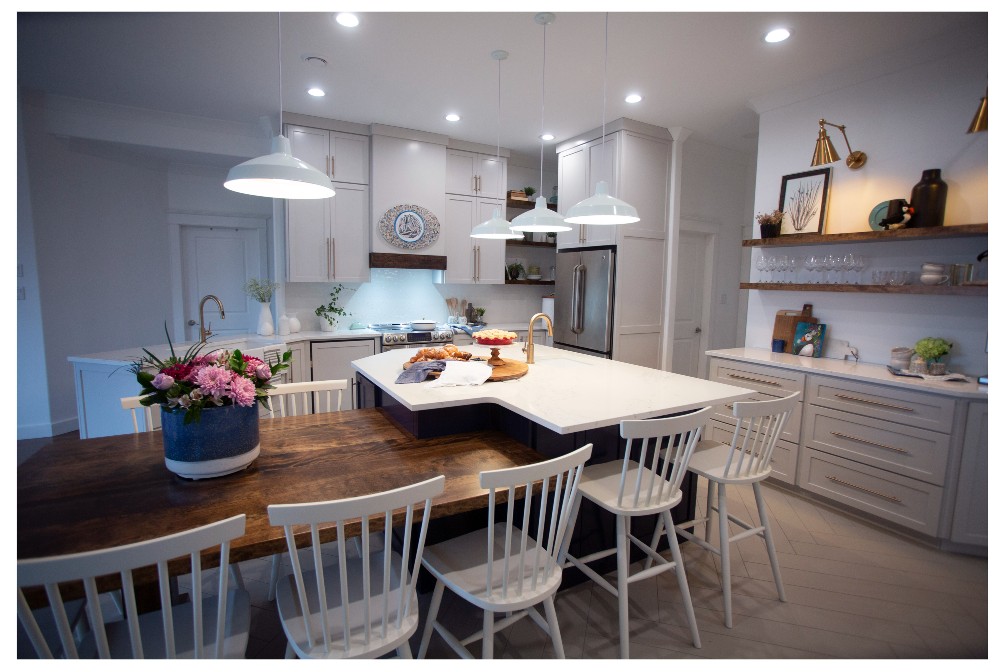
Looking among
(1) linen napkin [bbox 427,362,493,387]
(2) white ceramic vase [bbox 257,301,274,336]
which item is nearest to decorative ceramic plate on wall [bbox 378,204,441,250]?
(2) white ceramic vase [bbox 257,301,274,336]

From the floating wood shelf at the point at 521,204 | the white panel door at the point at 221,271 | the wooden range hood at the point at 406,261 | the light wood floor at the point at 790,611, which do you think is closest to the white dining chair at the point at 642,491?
the light wood floor at the point at 790,611

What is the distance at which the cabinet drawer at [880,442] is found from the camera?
2.37m

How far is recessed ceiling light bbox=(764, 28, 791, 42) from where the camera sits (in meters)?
2.62

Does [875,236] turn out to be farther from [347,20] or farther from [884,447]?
A: [347,20]

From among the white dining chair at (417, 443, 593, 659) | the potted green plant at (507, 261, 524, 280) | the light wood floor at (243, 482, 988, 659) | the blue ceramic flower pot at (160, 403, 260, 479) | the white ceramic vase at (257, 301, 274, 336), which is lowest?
the light wood floor at (243, 482, 988, 659)

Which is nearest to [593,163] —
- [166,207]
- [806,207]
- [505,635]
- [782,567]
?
[806,207]

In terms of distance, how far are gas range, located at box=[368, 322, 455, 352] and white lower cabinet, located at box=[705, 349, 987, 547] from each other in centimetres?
266

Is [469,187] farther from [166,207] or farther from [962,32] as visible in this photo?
[962,32]

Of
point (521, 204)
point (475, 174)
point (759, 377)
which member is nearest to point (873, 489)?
point (759, 377)

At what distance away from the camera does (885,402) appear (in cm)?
253

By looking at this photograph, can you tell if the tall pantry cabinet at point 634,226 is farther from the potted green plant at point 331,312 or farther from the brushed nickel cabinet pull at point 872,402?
the potted green plant at point 331,312

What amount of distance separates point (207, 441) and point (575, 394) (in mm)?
1380

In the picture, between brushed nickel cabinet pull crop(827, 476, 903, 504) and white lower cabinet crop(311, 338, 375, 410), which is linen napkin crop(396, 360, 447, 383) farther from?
brushed nickel cabinet pull crop(827, 476, 903, 504)

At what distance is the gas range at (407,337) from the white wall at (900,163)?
2895mm
